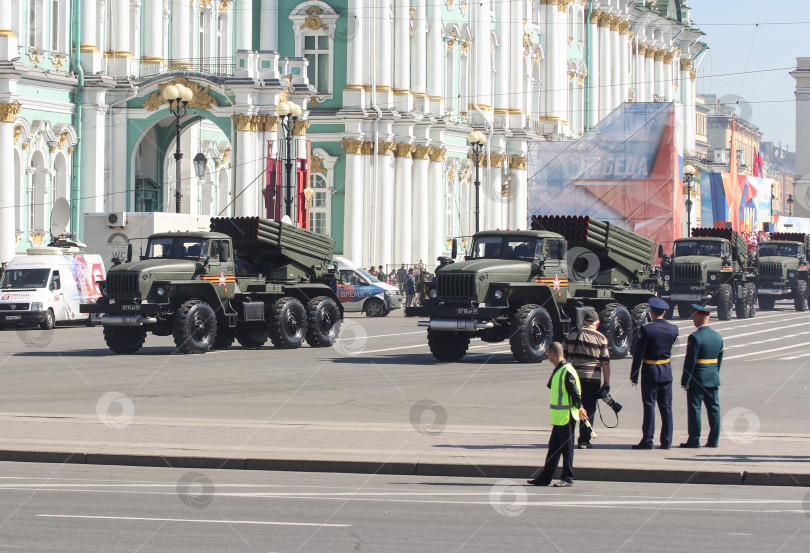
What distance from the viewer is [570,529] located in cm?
1116

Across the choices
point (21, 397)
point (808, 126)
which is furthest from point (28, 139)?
point (808, 126)

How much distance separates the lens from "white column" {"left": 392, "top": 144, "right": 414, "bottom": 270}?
224ft

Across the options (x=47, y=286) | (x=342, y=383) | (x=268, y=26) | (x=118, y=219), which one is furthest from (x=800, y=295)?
(x=342, y=383)

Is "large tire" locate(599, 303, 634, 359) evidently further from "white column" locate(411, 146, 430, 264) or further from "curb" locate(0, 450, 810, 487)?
"white column" locate(411, 146, 430, 264)

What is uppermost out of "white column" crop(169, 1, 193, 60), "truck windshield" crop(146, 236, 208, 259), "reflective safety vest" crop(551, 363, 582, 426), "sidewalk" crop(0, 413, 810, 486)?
"white column" crop(169, 1, 193, 60)

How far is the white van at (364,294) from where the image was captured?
5172cm

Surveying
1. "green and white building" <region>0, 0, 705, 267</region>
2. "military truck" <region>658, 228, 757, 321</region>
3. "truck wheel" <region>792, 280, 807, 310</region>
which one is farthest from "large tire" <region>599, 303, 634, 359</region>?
"truck wheel" <region>792, 280, 807, 310</region>

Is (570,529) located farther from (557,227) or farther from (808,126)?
(808,126)

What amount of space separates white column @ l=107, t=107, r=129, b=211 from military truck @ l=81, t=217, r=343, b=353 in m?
21.0

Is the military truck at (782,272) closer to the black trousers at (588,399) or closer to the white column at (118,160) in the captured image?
the white column at (118,160)

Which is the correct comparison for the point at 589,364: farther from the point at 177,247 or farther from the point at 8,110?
the point at 8,110

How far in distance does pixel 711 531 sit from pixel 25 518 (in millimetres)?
5329

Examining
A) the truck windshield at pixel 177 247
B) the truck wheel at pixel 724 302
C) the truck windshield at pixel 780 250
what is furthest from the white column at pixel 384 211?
the truck windshield at pixel 177 247

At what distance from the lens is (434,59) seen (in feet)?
234
